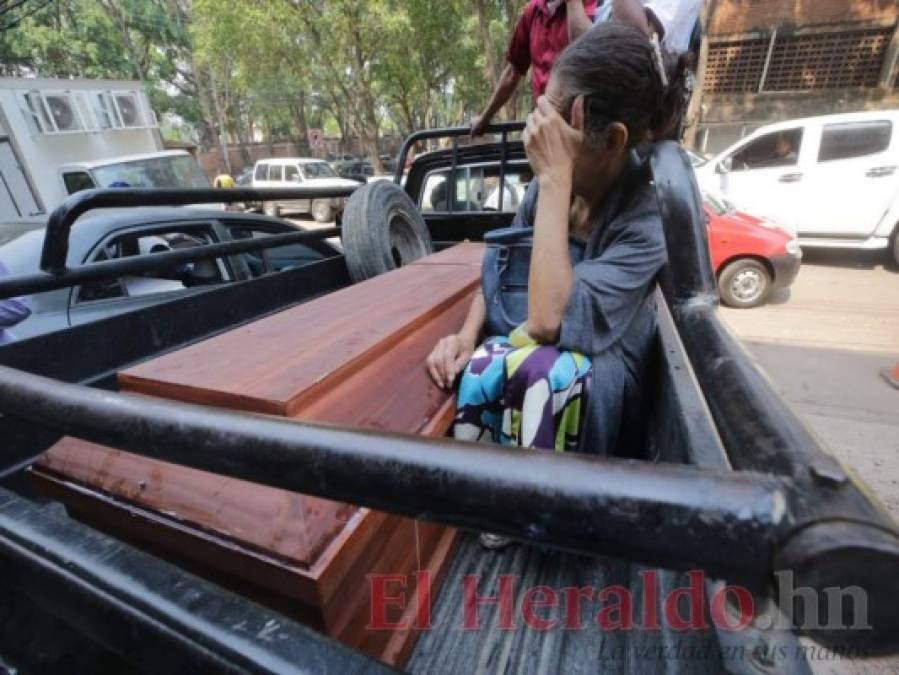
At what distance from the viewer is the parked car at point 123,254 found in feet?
8.83

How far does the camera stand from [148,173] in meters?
8.06

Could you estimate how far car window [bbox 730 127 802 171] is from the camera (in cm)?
725

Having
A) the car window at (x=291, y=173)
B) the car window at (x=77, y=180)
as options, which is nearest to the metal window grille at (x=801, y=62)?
the car window at (x=291, y=173)

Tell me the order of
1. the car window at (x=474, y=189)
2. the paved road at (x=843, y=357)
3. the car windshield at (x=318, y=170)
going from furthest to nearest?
the car windshield at (x=318, y=170), the car window at (x=474, y=189), the paved road at (x=843, y=357)

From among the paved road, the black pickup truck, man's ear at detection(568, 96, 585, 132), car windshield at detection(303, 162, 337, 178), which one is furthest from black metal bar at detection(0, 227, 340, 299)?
car windshield at detection(303, 162, 337, 178)

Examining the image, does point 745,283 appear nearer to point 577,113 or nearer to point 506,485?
point 577,113

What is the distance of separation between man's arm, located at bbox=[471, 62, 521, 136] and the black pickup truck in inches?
72.0

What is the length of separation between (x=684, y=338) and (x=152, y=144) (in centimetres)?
1617

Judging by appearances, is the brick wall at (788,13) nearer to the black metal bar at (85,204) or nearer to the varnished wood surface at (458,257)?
the varnished wood surface at (458,257)

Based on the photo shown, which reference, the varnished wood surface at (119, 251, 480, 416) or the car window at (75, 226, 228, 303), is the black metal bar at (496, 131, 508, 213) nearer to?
the varnished wood surface at (119, 251, 480, 416)

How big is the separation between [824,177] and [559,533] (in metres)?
8.96

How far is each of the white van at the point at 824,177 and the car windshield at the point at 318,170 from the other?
12518 mm

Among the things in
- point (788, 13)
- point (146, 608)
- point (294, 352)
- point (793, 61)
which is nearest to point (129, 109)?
point (294, 352)

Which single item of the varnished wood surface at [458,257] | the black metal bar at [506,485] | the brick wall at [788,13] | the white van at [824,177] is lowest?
the white van at [824,177]
